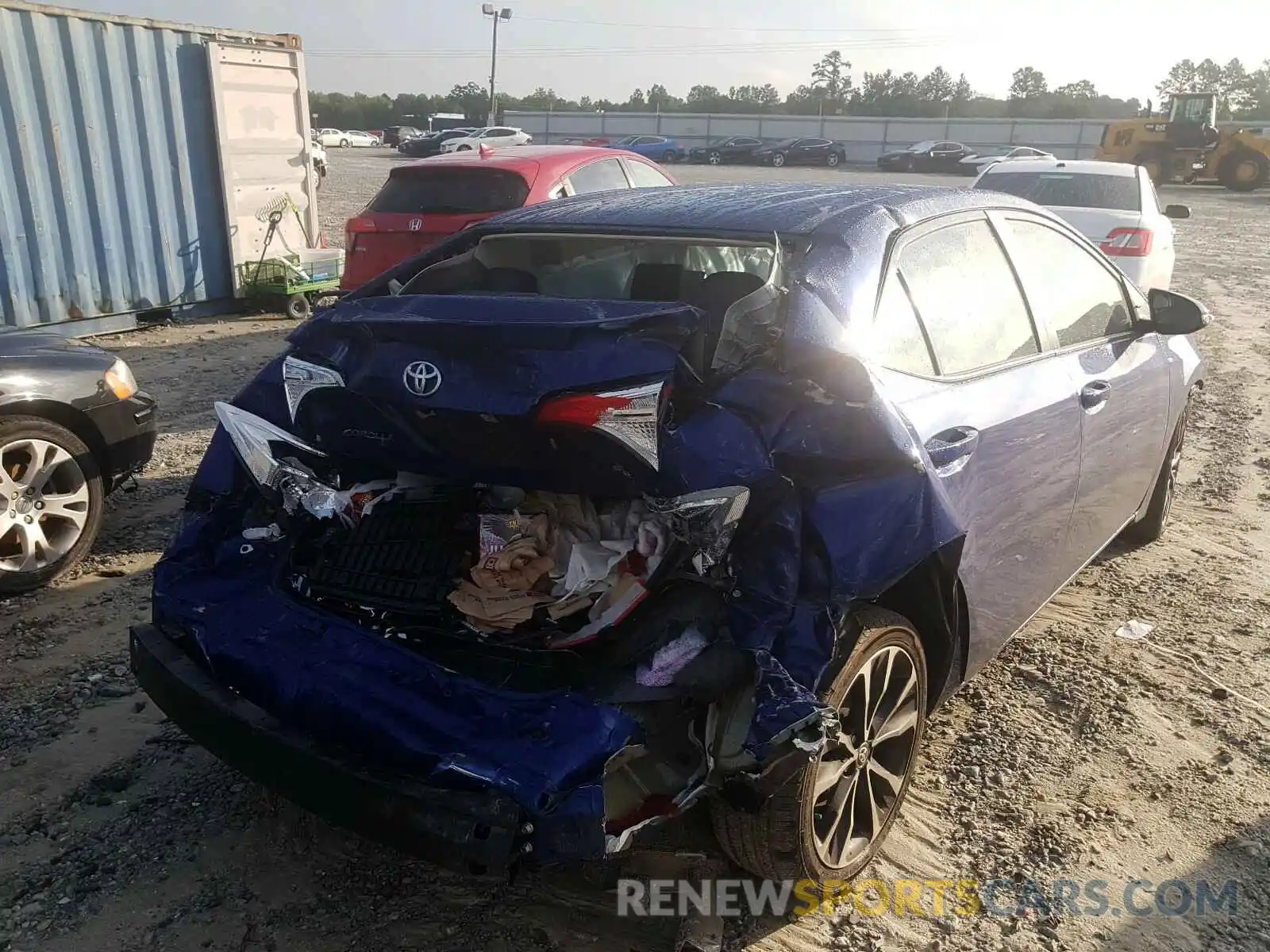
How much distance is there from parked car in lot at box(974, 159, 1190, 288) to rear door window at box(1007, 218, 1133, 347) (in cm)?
450

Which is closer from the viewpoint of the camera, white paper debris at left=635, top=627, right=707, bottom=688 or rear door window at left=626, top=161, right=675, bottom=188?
white paper debris at left=635, top=627, right=707, bottom=688

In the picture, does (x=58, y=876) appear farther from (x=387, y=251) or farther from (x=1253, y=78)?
(x=1253, y=78)

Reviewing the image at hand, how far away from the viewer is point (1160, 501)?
4.84m

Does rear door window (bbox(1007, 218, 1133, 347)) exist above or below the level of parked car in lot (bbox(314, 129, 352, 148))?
→ above

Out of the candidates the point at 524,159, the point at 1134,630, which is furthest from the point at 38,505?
the point at 524,159

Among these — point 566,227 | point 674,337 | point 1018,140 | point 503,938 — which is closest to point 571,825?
point 503,938

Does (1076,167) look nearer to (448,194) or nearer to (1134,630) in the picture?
(448,194)

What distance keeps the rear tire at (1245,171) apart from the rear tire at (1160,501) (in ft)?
99.2

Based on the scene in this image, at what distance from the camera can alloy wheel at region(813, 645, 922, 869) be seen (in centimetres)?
247

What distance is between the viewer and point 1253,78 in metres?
72.7

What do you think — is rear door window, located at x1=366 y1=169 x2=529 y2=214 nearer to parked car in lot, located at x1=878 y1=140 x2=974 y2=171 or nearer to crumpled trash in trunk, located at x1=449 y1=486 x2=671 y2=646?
crumpled trash in trunk, located at x1=449 y1=486 x2=671 y2=646

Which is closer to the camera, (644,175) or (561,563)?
(561,563)

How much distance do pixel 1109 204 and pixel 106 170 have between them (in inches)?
365

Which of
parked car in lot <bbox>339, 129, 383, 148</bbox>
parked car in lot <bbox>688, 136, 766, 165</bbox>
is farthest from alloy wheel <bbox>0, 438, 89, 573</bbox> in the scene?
parked car in lot <bbox>339, 129, 383, 148</bbox>
